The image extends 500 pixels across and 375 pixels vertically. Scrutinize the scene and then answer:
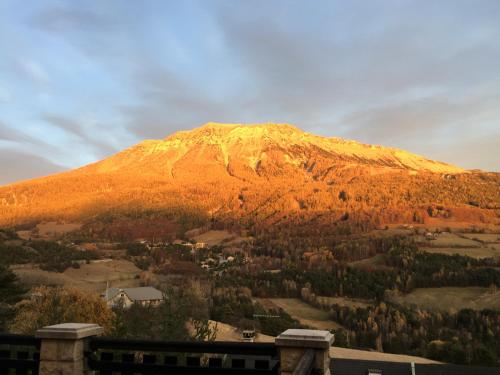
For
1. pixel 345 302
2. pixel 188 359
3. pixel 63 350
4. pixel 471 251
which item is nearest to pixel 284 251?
pixel 345 302

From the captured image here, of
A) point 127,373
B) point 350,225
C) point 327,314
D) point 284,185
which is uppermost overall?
point 284,185

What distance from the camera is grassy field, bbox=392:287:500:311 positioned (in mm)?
60938

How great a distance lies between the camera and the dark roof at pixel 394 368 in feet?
86.3

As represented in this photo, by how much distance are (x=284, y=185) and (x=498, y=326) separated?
137 m

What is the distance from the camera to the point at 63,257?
3248 inches

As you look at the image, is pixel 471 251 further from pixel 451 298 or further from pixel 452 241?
pixel 451 298

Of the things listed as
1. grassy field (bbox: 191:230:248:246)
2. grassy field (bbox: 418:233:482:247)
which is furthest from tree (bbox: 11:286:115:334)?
grassy field (bbox: 191:230:248:246)

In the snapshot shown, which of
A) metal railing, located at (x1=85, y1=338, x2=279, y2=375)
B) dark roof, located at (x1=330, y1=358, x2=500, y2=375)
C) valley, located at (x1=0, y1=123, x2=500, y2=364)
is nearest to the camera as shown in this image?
metal railing, located at (x1=85, y1=338, x2=279, y2=375)

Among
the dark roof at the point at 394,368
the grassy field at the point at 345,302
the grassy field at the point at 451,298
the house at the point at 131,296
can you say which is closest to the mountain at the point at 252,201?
the grassy field at the point at 451,298

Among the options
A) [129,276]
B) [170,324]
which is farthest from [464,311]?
[129,276]

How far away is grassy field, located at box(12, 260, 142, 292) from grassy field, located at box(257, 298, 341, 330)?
22.1 m

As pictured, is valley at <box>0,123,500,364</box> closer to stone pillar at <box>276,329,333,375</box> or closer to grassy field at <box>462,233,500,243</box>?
grassy field at <box>462,233,500,243</box>

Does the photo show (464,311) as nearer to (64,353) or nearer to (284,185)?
(64,353)

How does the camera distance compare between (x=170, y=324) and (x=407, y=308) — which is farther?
(x=407, y=308)
